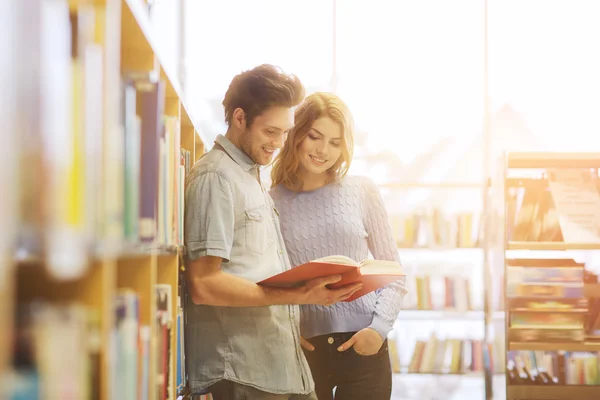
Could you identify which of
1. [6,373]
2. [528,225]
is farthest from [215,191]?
[528,225]

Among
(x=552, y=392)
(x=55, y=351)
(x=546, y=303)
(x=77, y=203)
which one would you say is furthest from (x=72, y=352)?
(x=552, y=392)

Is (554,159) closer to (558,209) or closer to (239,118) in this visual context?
(558,209)

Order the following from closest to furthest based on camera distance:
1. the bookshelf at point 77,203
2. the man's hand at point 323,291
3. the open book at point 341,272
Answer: the bookshelf at point 77,203, the open book at point 341,272, the man's hand at point 323,291

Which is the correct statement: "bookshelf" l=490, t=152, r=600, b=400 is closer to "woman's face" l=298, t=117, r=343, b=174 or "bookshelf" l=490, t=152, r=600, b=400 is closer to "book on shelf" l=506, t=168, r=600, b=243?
"book on shelf" l=506, t=168, r=600, b=243

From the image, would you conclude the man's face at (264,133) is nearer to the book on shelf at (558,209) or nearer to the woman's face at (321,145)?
the woman's face at (321,145)

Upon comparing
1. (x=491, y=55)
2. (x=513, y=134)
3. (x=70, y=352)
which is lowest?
(x=70, y=352)

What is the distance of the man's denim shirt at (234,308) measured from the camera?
4.51 feet

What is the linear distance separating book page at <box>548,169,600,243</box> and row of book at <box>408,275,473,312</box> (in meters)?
1.14

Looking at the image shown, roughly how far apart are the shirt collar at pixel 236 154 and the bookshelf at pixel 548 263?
1592 mm

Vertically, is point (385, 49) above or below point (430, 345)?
above

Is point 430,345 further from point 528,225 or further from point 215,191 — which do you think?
point 215,191

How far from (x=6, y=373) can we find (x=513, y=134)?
4186 mm

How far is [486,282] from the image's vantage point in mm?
3051

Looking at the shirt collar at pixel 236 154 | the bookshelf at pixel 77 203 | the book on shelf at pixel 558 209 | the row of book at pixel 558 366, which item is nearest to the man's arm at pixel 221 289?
the shirt collar at pixel 236 154
